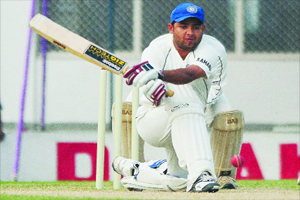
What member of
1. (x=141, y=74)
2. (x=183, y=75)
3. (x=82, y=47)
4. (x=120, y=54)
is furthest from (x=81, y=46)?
(x=120, y=54)

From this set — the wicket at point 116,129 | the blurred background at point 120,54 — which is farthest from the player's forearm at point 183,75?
the blurred background at point 120,54

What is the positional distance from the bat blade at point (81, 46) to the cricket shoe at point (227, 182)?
1.05 metres

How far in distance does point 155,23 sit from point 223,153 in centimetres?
266

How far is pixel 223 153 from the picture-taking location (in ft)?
13.1

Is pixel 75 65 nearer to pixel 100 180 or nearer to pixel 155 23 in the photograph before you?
pixel 155 23

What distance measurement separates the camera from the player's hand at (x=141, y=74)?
2959mm

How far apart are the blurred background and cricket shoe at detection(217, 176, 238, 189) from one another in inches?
72.6

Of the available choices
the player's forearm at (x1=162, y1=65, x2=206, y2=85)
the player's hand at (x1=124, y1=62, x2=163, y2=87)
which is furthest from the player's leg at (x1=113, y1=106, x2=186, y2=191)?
the player's hand at (x1=124, y1=62, x2=163, y2=87)

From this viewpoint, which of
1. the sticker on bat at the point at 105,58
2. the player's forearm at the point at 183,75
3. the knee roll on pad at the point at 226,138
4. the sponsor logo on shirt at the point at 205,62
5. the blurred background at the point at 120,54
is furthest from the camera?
the blurred background at the point at 120,54

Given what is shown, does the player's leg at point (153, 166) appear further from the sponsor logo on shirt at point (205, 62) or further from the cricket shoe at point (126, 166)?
the sponsor logo on shirt at point (205, 62)

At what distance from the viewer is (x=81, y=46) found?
10.6 ft

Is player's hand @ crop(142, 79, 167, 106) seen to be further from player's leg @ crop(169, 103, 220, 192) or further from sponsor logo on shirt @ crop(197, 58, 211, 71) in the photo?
sponsor logo on shirt @ crop(197, 58, 211, 71)

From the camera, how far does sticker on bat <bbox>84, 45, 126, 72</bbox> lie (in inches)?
125

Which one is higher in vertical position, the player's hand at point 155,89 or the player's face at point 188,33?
the player's face at point 188,33
